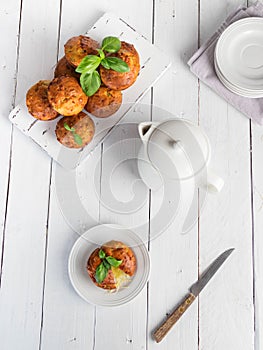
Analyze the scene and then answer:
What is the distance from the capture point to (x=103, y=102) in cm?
117

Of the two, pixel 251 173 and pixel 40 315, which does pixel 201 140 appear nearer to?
pixel 251 173

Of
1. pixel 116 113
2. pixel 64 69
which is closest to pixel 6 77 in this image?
pixel 64 69

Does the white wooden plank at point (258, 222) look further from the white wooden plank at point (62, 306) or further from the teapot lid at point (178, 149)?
the white wooden plank at point (62, 306)

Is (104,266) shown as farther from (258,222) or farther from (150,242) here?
(258,222)

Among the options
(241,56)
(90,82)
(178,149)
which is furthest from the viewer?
(241,56)

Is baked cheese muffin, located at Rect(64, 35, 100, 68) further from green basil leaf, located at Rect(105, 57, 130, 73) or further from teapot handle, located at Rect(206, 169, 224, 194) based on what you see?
teapot handle, located at Rect(206, 169, 224, 194)

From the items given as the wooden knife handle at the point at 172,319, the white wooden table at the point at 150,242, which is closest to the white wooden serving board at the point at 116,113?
the white wooden table at the point at 150,242

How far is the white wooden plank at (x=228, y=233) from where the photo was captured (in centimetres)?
119

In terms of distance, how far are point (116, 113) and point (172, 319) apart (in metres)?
0.42

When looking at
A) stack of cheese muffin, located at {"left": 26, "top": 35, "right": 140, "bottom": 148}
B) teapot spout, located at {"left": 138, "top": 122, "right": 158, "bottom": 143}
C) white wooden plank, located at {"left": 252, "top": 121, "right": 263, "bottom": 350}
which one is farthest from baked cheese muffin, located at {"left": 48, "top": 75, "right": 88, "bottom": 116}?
white wooden plank, located at {"left": 252, "top": 121, "right": 263, "bottom": 350}

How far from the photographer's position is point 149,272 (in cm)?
117

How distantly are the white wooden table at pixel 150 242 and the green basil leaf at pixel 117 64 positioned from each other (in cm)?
15

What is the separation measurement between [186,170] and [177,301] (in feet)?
0.93

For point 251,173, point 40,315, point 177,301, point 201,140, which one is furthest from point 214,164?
point 40,315
